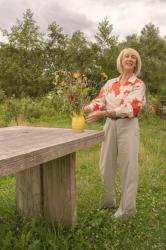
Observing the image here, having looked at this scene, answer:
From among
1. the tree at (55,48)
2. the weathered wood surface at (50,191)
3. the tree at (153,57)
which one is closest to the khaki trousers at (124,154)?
the weathered wood surface at (50,191)

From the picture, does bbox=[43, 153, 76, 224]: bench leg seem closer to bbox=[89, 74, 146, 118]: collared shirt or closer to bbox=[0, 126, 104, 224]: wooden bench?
bbox=[0, 126, 104, 224]: wooden bench

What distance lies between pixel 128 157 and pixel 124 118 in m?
0.41

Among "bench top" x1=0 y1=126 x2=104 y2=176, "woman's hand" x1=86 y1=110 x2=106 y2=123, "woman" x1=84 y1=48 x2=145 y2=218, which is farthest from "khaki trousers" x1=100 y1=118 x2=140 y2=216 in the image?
"bench top" x1=0 y1=126 x2=104 y2=176

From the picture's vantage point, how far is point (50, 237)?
390 cm

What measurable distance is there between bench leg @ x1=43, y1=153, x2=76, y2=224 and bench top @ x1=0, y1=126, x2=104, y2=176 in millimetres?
271

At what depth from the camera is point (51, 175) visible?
4.12 m

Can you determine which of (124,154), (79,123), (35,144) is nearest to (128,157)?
(124,154)

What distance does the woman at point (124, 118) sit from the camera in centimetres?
430

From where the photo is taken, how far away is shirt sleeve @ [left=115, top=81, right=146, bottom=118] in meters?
4.25

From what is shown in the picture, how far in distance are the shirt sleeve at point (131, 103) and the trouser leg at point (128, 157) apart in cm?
15

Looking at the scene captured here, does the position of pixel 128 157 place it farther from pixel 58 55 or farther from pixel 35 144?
pixel 58 55

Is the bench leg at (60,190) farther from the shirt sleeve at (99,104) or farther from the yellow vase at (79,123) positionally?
the shirt sleeve at (99,104)

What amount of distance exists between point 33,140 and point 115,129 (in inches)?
50.2

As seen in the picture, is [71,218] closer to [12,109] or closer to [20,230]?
[20,230]
